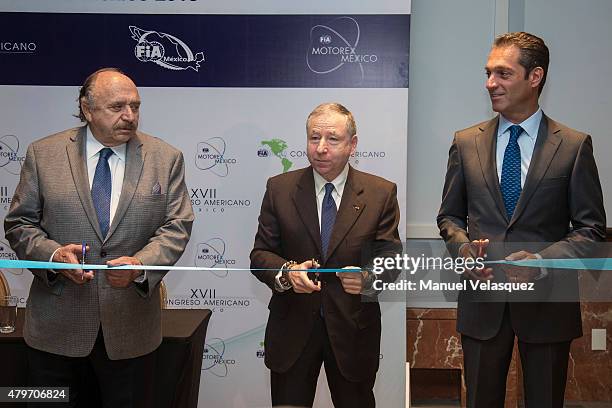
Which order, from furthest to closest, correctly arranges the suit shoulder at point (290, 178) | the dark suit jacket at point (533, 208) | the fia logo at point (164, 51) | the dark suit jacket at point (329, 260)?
the fia logo at point (164, 51), the suit shoulder at point (290, 178), the dark suit jacket at point (329, 260), the dark suit jacket at point (533, 208)

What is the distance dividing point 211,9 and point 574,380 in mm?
2171

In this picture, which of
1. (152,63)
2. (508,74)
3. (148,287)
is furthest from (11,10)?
(508,74)

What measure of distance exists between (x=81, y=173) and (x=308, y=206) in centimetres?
77

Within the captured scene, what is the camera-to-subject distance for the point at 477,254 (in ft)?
9.08

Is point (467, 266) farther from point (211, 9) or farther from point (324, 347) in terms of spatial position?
point (211, 9)

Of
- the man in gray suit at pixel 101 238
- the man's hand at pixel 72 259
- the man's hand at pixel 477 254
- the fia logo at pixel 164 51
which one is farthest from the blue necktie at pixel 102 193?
the man's hand at pixel 477 254

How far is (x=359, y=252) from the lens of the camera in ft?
9.15

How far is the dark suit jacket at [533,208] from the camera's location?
8.86 ft

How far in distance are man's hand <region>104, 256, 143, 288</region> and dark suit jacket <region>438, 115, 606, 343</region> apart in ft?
3.43

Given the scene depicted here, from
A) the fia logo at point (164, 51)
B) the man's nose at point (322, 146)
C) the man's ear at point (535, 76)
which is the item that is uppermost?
the fia logo at point (164, 51)

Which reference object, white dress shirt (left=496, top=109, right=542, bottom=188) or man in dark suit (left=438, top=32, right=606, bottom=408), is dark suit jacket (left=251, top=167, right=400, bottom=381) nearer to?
man in dark suit (left=438, top=32, right=606, bottom=408)

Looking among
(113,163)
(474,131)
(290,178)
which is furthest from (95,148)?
(474,131)

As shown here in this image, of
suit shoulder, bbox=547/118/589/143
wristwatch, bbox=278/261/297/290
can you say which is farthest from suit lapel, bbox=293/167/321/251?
suit shoulder, bbox=547/118/589/143

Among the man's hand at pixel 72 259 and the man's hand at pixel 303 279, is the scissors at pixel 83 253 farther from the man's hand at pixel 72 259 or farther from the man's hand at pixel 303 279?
the man's hand at pixel 303 279
